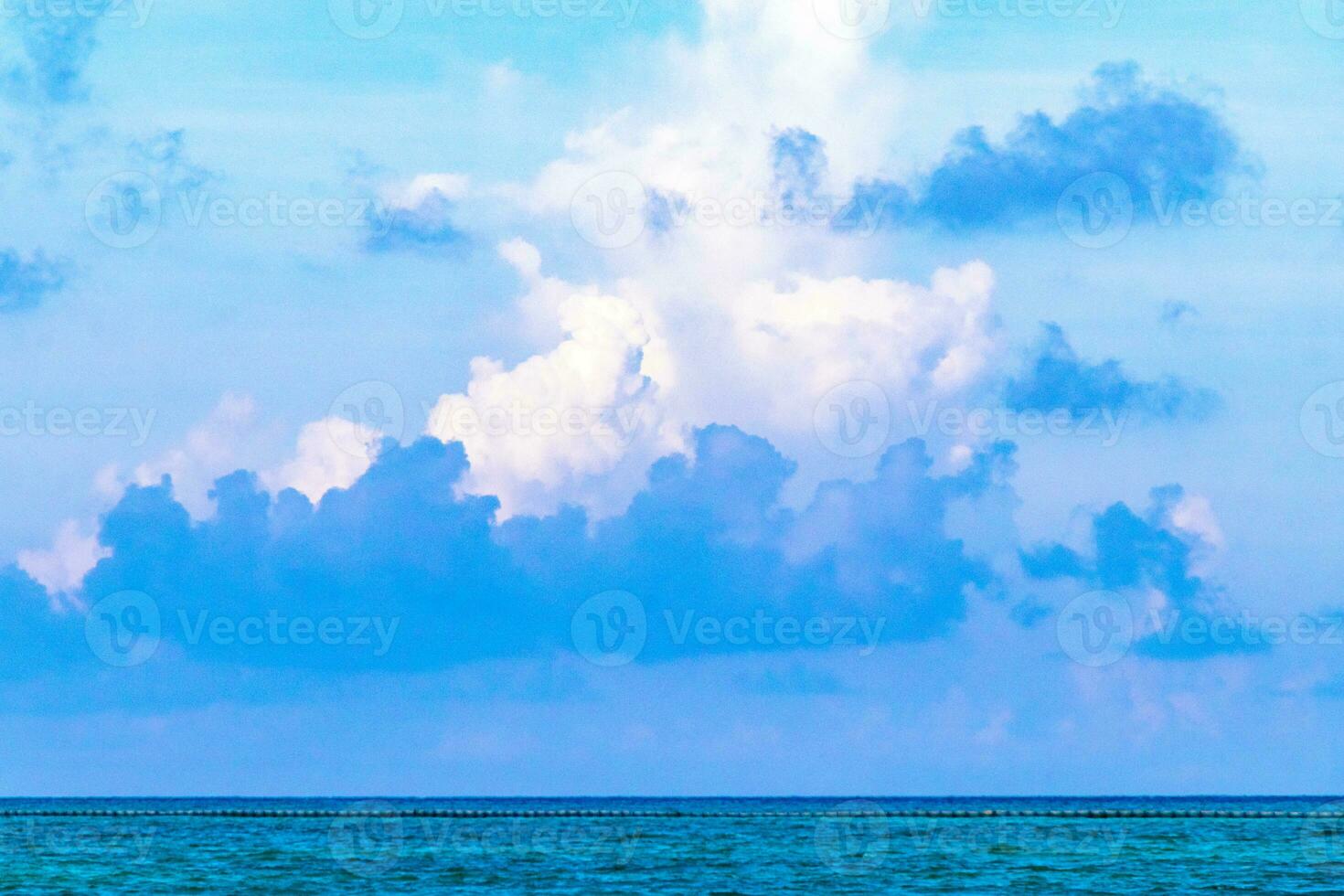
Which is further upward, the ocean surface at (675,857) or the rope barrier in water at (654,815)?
the rope barrier in water at (654,815)

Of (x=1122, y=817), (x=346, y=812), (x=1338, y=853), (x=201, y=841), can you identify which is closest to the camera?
(x=1338, y=853)

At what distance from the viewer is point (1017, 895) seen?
68.0 meters

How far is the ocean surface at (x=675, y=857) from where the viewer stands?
73438 millimetres

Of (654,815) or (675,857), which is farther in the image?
(654,815)

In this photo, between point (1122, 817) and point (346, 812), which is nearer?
point (1122, 817)

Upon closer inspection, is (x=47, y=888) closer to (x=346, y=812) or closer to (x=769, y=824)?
(x=769, y=824)

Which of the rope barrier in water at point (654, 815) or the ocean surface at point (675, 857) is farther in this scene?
the rope barrier in water at point (654, 815)

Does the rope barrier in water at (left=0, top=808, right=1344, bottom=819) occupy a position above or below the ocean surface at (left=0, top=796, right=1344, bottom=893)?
above

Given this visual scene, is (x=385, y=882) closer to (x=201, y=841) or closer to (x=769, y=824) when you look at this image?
(x=201, y=841)

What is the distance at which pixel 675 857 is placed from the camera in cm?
9312

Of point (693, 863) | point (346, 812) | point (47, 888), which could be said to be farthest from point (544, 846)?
point (346, 812)

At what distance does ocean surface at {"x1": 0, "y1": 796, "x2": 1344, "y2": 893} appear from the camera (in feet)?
241

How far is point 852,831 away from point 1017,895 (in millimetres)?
56699

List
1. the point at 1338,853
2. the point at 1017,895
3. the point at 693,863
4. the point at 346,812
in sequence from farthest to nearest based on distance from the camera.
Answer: the point at 346,812
the point at 1338,853
the point at 693,863
the point at 1017,895
